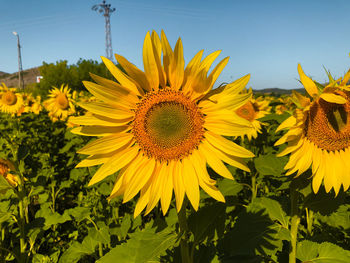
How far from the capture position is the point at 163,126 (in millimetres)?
1681

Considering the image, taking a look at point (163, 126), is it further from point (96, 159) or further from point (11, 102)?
point (11, 102)

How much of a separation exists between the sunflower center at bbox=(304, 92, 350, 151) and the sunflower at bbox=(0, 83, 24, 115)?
8.56m

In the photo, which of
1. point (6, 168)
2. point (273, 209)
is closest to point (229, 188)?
point (273, 209)

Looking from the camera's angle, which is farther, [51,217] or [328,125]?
[51,217]

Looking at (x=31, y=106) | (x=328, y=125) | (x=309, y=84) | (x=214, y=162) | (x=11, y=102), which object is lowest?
(x=214, y=162)

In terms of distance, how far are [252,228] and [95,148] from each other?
1225mm

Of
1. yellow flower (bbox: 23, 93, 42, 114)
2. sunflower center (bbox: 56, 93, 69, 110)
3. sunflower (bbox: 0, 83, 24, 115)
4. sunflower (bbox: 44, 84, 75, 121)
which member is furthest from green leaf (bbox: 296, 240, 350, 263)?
sunflower (bbox: 0, 83, 24, 115)

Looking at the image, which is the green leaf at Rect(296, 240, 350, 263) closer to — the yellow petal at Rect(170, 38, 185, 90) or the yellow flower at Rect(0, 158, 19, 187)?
the yellow petal at Rect(170, 38, 185, 90)

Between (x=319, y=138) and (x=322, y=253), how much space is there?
83 cm

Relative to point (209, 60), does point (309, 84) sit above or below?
below

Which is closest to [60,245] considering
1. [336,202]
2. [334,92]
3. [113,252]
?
[113,252]

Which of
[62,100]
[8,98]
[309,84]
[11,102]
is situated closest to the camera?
[309,84]

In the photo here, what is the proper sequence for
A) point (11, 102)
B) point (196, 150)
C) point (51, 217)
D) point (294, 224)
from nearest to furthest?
point (196, 150) → point (294, 224) → point (51, 217) → point (11, 102)

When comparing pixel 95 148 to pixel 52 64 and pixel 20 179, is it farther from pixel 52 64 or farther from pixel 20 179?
pixel 52 64
